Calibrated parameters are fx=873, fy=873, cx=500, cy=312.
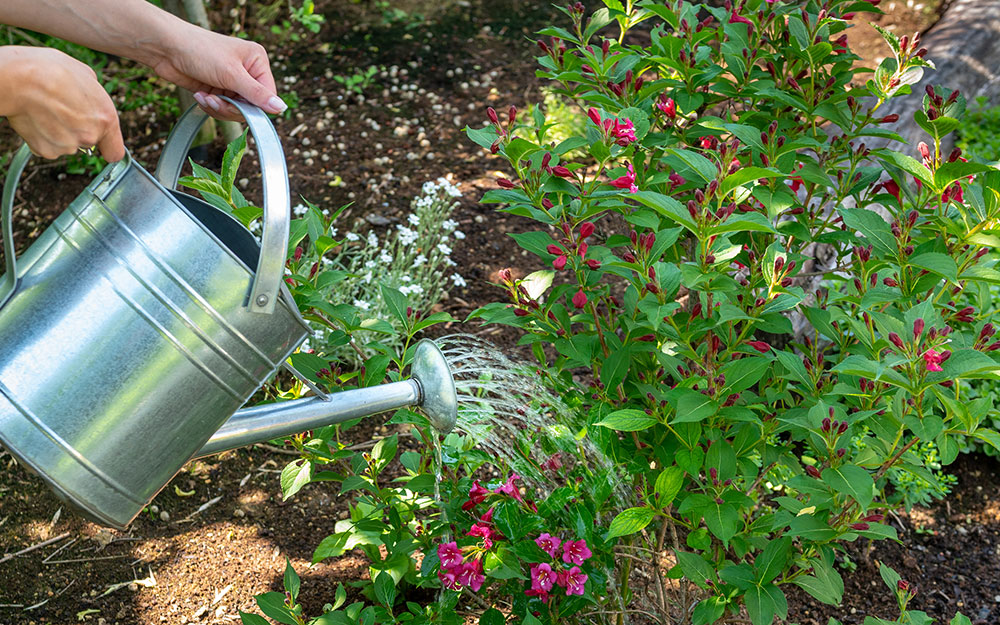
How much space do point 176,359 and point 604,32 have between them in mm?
4673

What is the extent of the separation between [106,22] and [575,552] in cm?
124

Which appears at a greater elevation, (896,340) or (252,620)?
(896,340)

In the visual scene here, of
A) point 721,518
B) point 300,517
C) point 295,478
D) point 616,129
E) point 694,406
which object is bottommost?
point 300,517

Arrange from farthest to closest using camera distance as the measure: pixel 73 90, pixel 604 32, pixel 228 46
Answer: pixel 604 32 < pixel 228 46 < pixel 73 90

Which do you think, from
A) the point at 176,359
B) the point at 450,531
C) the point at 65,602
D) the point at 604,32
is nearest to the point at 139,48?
the point at 176,359

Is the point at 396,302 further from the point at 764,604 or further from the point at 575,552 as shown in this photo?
the point at 764,604

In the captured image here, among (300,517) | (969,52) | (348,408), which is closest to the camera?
(348,408)

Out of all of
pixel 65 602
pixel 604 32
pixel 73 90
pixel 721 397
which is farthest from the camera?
pixel 604 32

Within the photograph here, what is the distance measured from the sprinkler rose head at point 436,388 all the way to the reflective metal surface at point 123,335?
1.04 ft

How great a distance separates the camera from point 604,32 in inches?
209

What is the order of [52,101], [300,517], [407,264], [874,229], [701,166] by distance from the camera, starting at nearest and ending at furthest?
[52,101] → [701,166] → [874,229] → [300,517] → [407,264]

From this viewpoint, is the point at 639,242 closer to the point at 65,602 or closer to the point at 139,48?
the point at 139,48

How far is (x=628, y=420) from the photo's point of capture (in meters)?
1.56

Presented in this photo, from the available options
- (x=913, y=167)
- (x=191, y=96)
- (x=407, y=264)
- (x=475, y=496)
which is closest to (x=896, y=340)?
(x=913, y=167)
